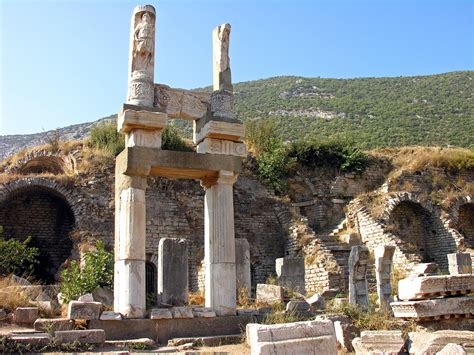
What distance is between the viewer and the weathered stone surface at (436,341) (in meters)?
7.12

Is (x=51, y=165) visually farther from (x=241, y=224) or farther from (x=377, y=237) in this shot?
(x=377, y=237)

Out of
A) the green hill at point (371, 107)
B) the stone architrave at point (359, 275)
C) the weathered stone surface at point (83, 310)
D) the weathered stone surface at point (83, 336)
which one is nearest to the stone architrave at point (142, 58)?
the weathered stone surface at point (83, 310)

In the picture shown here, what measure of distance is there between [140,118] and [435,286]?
603 centimetres

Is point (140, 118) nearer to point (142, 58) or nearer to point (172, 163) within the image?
point (172, 163)

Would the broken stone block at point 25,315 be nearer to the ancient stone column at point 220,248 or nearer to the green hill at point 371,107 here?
the ancient stone column at point 220,248

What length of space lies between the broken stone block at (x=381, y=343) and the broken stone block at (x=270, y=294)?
431 centimetres

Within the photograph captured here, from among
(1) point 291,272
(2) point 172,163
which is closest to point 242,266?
(1) point 291,272

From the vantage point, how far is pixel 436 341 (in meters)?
7.26

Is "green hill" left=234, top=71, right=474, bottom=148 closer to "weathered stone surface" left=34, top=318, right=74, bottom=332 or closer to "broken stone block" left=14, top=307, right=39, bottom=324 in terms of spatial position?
"broken stone block" left=14, top=307, right=39, bottom=324

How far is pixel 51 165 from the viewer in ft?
78.0

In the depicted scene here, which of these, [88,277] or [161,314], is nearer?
[161,314]

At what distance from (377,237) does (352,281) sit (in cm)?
824

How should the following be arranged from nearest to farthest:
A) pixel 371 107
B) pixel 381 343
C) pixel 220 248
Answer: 1. pixel 381 343
2. pixel 220 248
3. pixel 371 107

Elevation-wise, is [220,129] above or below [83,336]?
above
